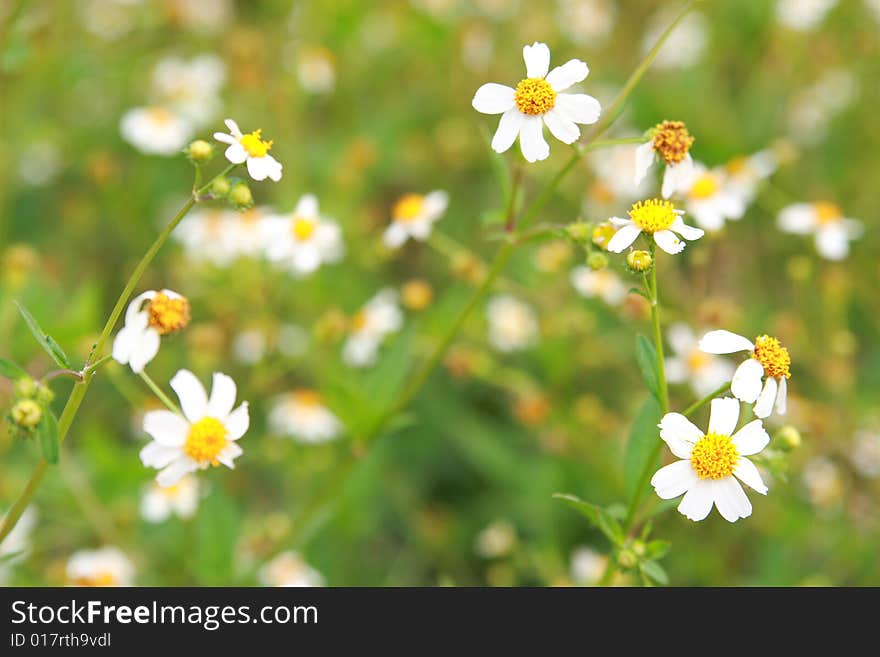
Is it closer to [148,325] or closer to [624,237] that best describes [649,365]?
[624,237]

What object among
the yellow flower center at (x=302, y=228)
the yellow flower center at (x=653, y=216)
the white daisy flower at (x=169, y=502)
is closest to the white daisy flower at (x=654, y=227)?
the yellow flower center at (x=653, y=216)

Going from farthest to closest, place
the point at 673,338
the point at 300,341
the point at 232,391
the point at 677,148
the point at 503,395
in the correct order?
the point at 503,395
the point at 300,341
the point at 673,338
the point at 677,148
the point at 232,391

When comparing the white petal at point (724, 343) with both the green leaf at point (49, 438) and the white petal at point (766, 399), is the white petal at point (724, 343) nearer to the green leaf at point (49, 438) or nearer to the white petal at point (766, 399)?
the white petal at point (766, 399)

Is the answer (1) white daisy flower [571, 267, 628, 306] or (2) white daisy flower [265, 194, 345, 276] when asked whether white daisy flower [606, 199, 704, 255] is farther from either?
(2) white daisy flower [265, 194, 345, 276]

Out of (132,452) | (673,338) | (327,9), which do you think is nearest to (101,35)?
(327,9)

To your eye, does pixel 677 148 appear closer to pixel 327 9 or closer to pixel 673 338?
pixel 673 338

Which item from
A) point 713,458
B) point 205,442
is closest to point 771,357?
point 713,458

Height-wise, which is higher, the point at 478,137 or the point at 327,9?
the point at 327,9

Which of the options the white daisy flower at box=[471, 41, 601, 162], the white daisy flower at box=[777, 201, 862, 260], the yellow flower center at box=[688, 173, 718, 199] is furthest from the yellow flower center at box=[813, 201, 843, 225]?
the white daisy flower at box=[471, 41, 601, 162]
